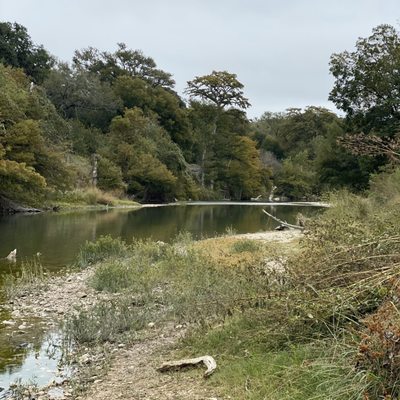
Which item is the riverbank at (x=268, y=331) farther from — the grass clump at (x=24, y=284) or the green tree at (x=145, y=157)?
the green tree at (x=145, y=157)

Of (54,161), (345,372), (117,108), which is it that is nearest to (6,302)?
(345,372)

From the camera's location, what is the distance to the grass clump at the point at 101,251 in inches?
557

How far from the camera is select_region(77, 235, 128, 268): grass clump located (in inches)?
557

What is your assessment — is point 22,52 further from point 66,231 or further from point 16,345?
point 16,345

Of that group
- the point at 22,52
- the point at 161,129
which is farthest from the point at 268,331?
the point at 22,52

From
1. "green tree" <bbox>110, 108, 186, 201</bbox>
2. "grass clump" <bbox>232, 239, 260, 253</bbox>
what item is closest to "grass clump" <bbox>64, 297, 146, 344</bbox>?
"grass clump" <bbox>232, 239, 260, 253</bbox>

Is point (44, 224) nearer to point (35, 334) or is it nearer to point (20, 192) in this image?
point (20, 192)

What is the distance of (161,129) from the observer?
55031 mm

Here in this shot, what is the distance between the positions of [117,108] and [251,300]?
170 feet

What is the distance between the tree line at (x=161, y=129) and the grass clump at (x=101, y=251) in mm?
12000

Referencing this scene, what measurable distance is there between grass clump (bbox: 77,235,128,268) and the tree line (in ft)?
39.4

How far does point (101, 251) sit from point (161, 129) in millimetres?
41400

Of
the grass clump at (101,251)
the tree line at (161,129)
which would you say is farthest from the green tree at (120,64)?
the grass clump at (101,251)

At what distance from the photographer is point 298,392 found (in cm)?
400
